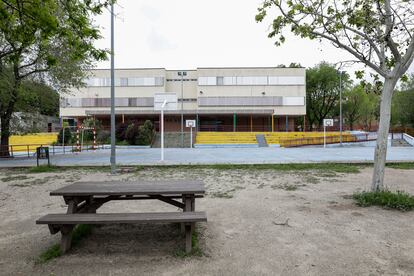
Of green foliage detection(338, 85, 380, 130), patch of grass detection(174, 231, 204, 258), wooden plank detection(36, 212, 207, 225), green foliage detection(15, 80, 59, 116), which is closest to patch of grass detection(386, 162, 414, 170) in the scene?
patch of grass detection(174, 231, 204, 258)

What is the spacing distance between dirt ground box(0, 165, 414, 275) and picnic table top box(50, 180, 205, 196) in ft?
2.23

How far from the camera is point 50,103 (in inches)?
665

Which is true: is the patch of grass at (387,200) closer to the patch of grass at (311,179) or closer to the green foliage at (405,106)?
the patch of grass at (311,179)

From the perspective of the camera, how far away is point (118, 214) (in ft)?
10.7

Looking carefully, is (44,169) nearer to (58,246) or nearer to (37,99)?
(37,99)

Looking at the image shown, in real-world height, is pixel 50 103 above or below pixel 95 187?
above

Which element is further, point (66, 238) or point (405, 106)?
point (405, 106)

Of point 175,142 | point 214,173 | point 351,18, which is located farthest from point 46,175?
point 175,142

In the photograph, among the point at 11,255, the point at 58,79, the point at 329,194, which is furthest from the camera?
the point at 58,79

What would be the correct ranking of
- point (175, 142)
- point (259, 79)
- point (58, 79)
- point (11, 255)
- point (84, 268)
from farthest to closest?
point (259, 79)
point (175, 142)
point (58, 79)
point (11, 255)
point (84, 268)

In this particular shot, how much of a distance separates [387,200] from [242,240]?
332 cm

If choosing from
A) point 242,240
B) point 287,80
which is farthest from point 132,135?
point 242,240

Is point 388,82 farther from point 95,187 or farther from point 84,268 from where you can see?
point 84,268

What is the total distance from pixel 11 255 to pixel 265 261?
311cm
